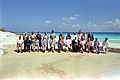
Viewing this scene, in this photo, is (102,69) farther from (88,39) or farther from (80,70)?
(88,39)

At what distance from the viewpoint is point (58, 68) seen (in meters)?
8.04

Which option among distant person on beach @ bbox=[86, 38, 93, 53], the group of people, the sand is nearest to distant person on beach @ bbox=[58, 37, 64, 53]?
the group of people

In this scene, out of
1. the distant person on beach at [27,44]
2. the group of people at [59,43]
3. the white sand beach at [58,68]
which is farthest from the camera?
the group of people at [59,43]

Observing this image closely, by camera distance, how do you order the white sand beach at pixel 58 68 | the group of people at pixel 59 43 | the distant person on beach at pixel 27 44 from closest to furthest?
the white sand beach at pixel 58 68 → the distant person on beach at pixel 27 44 → the group of people at pixel 59 43

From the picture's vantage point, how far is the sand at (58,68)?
6977 millimetres

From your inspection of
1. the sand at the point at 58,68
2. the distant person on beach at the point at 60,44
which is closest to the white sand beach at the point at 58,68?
the sand at the point at 58,68

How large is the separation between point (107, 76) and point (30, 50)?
5.59 metres

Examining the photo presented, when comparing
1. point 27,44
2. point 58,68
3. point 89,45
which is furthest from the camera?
point 89,45

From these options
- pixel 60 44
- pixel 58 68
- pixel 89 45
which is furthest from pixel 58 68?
pixel 89 45

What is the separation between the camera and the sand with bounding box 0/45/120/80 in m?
6.98

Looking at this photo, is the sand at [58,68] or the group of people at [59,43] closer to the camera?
the sand at [58,68]

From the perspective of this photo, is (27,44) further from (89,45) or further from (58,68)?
(58,68)

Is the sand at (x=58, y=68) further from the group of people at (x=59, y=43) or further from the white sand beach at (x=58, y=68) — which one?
the group of people at (x=59, y=43)

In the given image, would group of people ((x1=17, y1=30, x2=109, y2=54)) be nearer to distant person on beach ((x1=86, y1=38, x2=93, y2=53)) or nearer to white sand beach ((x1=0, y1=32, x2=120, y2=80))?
distant person on beach ((x1=86, y1=38, x2=93, y2=53))
